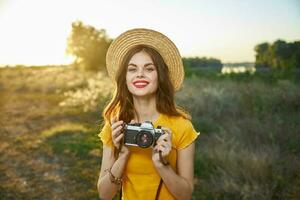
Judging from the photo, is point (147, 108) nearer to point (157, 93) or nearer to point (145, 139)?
point (157, 93)

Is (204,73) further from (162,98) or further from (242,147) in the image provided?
(162,98)

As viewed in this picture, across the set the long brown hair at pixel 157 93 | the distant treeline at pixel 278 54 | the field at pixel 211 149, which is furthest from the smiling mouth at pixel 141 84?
the distant treeline at pixel 278 54

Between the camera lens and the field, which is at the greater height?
the camera lens

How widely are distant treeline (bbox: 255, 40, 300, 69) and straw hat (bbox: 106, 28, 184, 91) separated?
1245 cm

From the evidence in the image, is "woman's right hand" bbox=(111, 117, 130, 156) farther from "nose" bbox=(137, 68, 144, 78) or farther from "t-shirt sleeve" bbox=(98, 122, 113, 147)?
"nose" bbox=(137, 68, 144, 78)

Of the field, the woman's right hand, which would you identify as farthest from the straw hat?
the field

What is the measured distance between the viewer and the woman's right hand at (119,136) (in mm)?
1989

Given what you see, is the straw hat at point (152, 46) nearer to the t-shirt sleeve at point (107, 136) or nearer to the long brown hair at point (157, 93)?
the long brown hair at point (157, 93)

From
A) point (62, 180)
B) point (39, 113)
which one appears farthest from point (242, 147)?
point (39, 113)

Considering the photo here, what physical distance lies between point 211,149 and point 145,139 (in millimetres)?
4093

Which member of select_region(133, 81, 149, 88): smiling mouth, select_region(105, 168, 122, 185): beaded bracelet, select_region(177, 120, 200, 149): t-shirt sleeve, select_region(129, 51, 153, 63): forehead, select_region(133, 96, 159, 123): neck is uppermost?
select_region(129, 51, 153, 63): forehead

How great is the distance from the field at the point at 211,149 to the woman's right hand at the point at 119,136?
1164 mm

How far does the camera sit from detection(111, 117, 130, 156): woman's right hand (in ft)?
6.53

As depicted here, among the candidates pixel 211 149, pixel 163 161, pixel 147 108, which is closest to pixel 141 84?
pixel 147 108
